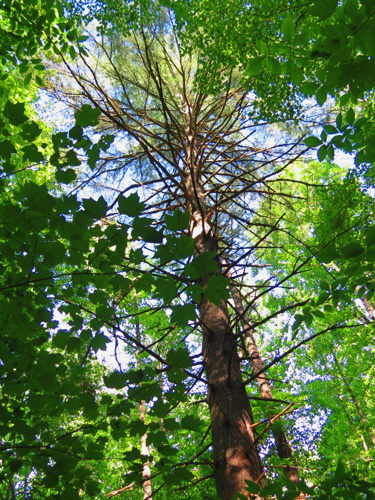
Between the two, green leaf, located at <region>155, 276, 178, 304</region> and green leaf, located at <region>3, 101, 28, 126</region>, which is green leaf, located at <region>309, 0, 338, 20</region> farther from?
green leaf, located at <region>3, 101, 28, 126</region>

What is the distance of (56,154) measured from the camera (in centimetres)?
163

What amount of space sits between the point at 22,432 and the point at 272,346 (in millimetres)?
13277

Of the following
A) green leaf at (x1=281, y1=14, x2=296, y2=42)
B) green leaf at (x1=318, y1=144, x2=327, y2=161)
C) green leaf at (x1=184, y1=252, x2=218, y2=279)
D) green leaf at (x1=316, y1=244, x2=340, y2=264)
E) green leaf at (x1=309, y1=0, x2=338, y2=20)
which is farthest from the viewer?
green leaf at (x1=318, y1=144, x2=327, y2=161)

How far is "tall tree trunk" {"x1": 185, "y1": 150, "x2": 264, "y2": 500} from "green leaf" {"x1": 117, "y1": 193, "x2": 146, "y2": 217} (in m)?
0.36

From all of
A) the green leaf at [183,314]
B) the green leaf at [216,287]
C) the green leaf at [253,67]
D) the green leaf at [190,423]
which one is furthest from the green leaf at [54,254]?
the green leaf at [253,67]

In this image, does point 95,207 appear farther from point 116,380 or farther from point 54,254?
point 116,380

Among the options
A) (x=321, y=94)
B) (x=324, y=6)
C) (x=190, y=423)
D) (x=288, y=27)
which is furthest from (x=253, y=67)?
(x=190, y=423)

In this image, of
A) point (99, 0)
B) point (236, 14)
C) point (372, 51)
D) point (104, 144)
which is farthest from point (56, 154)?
point (99, 0)

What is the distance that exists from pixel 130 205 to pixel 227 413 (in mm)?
1469

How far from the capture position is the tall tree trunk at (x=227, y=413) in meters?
1.80

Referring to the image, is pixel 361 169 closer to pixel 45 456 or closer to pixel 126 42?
pixel 126 42

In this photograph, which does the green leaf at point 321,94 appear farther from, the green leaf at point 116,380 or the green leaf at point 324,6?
the green leaf at point 116,380

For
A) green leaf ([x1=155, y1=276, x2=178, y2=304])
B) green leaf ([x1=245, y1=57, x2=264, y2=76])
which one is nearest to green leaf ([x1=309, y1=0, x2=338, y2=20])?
green leaf ([x1=245, y1=57, x2=264, y2=76])

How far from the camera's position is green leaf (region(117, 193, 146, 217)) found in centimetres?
126
